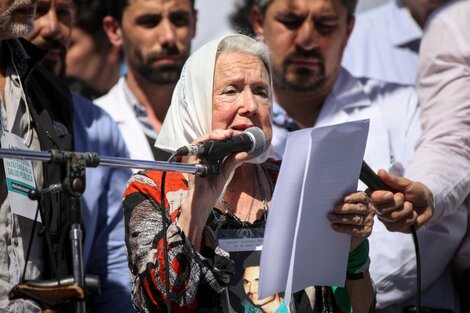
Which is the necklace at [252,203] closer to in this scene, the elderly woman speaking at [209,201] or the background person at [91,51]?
the elderly woman speaking at [209,201]

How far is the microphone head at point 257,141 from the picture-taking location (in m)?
3.29

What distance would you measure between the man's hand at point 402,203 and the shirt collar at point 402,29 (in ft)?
8.77

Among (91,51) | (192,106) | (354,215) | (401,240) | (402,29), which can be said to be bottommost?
(401,240)

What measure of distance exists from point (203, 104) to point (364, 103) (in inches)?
70.8

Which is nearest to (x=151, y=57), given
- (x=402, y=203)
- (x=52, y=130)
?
(x=52, y=130)

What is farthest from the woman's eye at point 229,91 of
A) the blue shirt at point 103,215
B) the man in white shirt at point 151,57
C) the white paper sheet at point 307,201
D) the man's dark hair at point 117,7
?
the man's dark hair at point 117,7

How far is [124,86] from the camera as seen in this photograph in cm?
561

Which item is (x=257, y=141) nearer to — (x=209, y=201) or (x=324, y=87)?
(x=209, y=201)

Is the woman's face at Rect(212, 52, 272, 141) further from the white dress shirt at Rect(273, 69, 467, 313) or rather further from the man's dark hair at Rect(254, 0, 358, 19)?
the man's dark hair at Rect(254, 0, 358, 19)

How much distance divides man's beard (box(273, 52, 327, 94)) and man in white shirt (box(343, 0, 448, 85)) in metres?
1.21

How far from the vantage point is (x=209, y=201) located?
3.29m

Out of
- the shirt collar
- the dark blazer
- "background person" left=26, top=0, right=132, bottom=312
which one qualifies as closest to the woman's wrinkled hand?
the dark blazer

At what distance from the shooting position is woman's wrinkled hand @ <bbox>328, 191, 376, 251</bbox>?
3441 mm

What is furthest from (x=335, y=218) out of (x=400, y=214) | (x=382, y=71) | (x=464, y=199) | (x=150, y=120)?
(x=382, y=71)
